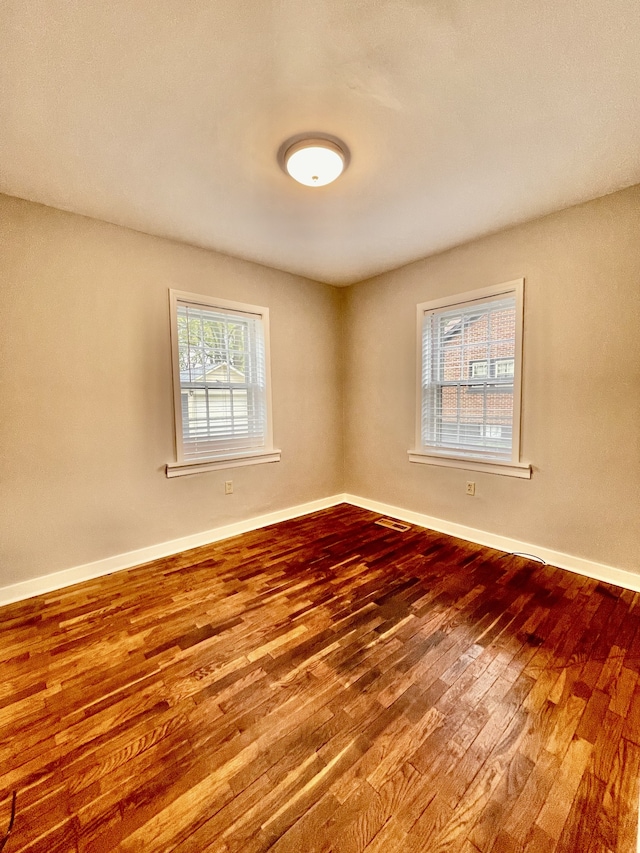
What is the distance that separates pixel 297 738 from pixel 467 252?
11.4ft

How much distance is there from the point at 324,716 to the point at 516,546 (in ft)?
7.05

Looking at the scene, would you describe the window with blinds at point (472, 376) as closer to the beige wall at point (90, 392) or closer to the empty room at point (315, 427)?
the empty room at point (315, 427)

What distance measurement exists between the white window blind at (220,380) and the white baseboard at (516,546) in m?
1.64

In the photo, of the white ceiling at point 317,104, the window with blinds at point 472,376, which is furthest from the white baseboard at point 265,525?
the white ceiling at point 317,104

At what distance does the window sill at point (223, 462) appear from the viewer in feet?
9.53

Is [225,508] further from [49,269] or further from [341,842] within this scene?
[341,842]

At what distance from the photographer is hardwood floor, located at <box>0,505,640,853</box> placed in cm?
101

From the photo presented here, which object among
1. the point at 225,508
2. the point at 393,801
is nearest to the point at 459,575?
the point at 393,801

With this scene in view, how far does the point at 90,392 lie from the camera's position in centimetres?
249

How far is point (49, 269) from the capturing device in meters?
2.30

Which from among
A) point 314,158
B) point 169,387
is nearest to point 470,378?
point 314,158

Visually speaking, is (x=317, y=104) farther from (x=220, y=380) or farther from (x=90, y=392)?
(x=90, y=392)

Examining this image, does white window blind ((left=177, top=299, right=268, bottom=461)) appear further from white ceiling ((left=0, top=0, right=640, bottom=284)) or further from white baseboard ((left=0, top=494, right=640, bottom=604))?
white ceiling ((left=0, top=0, right=640, bottom=284))

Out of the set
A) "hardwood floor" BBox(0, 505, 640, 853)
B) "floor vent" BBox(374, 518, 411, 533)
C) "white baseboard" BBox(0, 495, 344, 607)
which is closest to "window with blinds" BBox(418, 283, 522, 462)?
"floor vent" BBox(374, 518, 411, 533)
